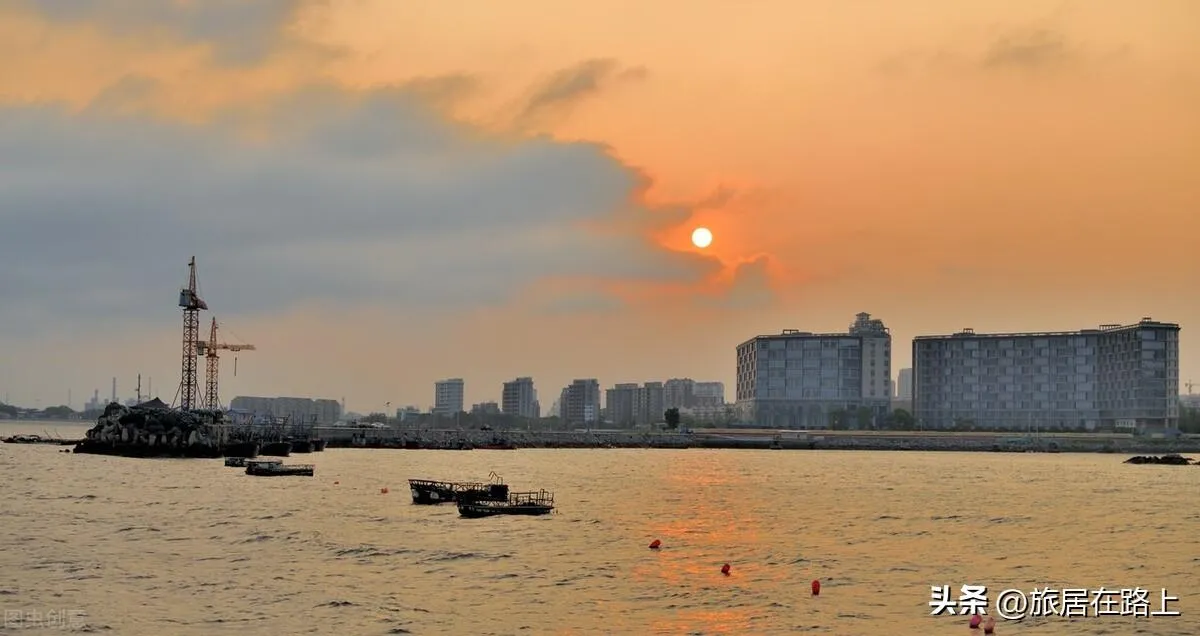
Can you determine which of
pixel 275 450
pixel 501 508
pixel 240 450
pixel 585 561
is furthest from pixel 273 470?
pixel 585 561

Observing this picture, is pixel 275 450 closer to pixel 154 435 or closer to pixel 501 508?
pixel 154 435

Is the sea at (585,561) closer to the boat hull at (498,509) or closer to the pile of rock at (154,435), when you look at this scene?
the boat hull at (498,509)

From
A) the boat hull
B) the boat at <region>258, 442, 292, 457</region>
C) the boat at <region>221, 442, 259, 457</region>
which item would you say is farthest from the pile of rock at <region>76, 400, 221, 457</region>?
the boat hull

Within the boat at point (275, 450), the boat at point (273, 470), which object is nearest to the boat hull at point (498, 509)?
the boat at point (273, 470)

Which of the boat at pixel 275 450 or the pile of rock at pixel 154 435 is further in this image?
the boat at pixel 275 450

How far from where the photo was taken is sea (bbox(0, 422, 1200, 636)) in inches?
1700

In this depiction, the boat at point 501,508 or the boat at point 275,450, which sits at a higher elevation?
the boat at point 501,508

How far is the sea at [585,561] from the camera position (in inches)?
1700

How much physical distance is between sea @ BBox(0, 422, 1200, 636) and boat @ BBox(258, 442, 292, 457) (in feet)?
224

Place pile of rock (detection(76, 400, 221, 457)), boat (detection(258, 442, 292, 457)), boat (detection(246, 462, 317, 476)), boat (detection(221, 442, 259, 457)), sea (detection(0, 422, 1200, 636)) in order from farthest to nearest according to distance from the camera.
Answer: boat (detection(258, 442, 292, 457)) → boat (detection(221, 442, 259, 457)) → pile of rock (detection(76, 400, 221, 457)) → boat (detection(246, 462, 317, 476)) → sea (detection(0, 422, 1200, 636))

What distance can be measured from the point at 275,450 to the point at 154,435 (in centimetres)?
2008

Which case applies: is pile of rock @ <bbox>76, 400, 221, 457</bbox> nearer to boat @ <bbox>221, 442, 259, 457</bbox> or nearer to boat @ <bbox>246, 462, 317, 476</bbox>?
boat @ <bbox>221, 442, 259, 457</bbox>

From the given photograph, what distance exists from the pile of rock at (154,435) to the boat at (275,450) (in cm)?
759

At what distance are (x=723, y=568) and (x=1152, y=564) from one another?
2348cm
